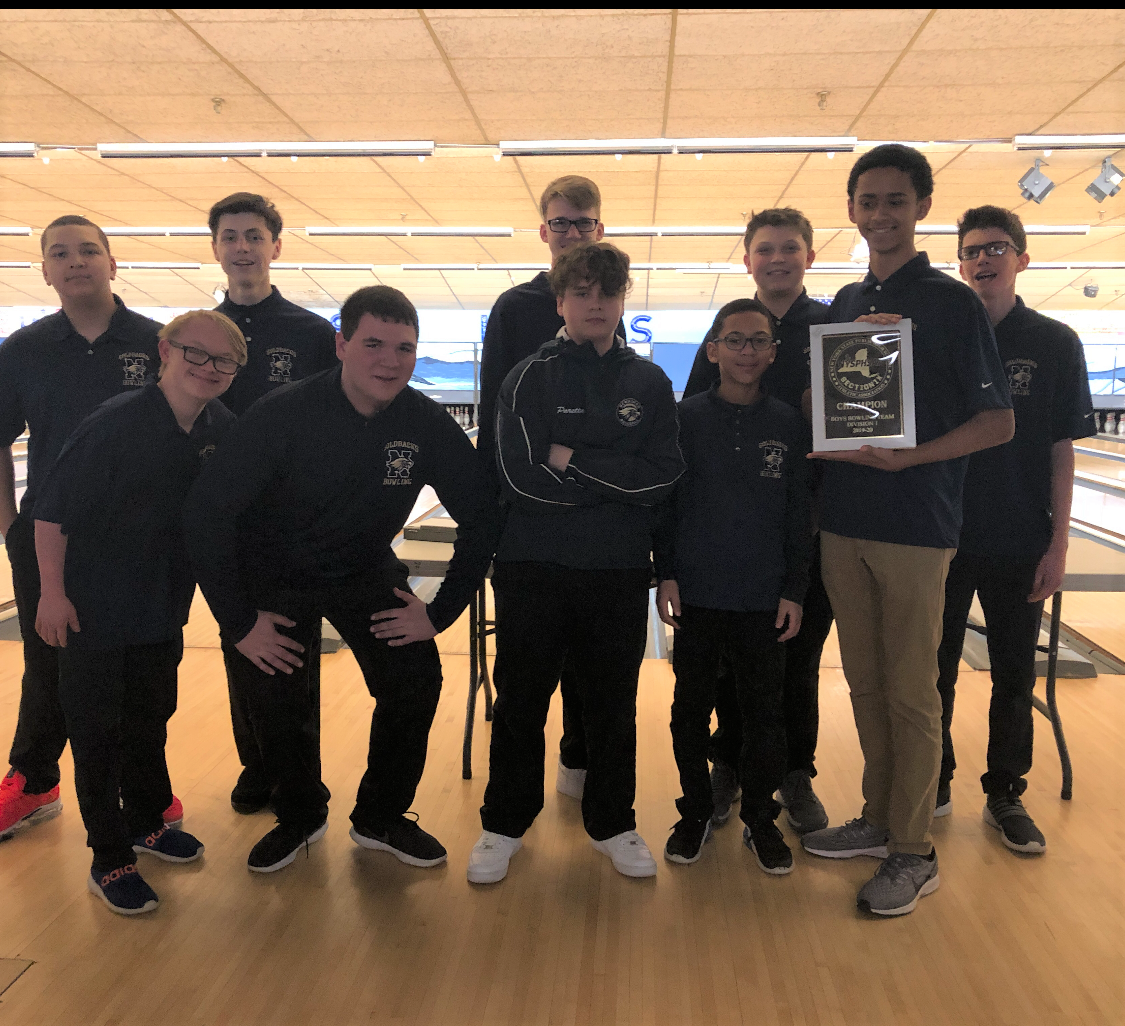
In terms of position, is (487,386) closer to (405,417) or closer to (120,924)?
(405,417)

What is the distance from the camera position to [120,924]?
1.74 metres

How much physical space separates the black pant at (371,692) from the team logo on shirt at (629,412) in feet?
2.14

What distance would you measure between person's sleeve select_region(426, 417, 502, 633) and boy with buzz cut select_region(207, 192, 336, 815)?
0.43m

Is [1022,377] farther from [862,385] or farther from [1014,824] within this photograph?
[1014,824]

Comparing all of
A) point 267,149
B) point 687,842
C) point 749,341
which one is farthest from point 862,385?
point 267,149

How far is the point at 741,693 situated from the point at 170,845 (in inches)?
54.3

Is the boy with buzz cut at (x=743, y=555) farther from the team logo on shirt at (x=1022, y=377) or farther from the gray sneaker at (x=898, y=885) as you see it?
the team logo on shirt at (x=1022, y=377)

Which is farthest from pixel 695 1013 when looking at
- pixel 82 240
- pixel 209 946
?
pixel 82 240

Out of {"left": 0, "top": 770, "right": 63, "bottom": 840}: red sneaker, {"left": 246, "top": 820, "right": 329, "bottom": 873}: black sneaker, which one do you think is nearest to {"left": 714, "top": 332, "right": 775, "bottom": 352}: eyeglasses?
{"left": 246, "top": 820, "right": 329, "bottom": 873}: black sneaker

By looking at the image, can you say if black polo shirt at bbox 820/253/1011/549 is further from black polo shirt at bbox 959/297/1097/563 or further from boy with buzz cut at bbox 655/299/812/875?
black polo shirt at bbox 959/297/1097/563

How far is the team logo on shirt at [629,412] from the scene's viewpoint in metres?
1.78

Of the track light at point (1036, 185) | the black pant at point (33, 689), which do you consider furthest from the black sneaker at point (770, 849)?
the track light at point (1036, 185)

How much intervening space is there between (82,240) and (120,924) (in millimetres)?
1518

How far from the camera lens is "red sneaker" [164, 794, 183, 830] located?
212 centimetres
